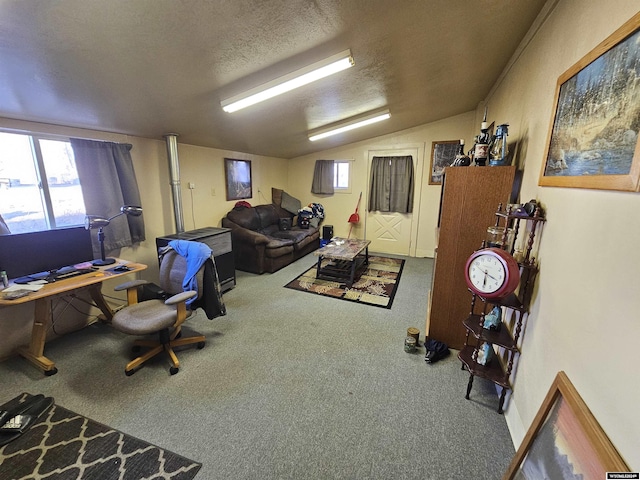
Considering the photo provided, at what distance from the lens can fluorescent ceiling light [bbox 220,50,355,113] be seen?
204 centimetres

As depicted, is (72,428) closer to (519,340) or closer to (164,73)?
(164,73)

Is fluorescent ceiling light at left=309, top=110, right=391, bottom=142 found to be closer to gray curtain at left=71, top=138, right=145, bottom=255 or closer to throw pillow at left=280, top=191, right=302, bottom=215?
throw pillow at left=280, top=191, right=302, bottom=215

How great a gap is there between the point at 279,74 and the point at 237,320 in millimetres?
2420

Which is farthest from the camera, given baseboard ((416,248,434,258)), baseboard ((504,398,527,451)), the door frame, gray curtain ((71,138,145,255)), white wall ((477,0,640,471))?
baseboard ((416,248,434,258))

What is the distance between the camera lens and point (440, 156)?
16.0 ft

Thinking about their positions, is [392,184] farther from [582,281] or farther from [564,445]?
[564,445]

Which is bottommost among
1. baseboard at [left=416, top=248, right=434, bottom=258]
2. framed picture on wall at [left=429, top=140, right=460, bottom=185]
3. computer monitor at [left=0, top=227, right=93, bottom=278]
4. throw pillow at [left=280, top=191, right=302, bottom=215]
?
baseboard at [left=416, top=248, right=434, bottom=258]

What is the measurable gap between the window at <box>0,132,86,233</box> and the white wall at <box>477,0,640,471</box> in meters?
3.96

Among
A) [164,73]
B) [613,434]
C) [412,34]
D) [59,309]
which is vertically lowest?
[59,309]

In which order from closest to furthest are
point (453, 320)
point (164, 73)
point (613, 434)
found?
point (613, 434), point (164, 73), point (453, 320)

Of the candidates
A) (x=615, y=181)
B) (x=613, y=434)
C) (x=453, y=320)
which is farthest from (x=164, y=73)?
(x=453, y=320)

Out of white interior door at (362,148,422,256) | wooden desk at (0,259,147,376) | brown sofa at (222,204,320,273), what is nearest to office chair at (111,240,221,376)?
wooden desk at (0,259,147,376)

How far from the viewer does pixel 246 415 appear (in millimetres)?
1691

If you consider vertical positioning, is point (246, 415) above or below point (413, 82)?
below
